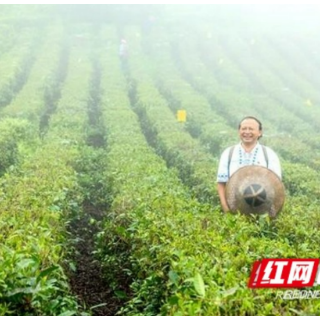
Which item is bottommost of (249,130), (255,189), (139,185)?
(139,185)

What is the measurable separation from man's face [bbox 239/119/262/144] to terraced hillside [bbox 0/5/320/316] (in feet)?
3.41

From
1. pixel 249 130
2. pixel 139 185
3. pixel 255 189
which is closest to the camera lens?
pixel 255 189

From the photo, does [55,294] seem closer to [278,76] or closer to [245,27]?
[278,76]

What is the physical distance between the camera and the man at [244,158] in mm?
7188

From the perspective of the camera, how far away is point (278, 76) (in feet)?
106

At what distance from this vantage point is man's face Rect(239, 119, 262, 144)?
7.13m

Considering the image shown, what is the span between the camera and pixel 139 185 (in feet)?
30.3

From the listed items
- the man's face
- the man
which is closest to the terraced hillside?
the man

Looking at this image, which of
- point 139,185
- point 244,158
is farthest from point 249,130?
point 139,185

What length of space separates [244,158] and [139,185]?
2455mm

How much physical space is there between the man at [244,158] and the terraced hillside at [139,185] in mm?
458

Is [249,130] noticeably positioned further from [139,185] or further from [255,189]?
[139,185]

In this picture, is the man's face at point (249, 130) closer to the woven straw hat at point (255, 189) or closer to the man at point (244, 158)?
the man at point (244, 158)

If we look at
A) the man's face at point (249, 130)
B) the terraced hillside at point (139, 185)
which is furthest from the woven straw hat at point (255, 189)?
the man's face at point (249, 130)
